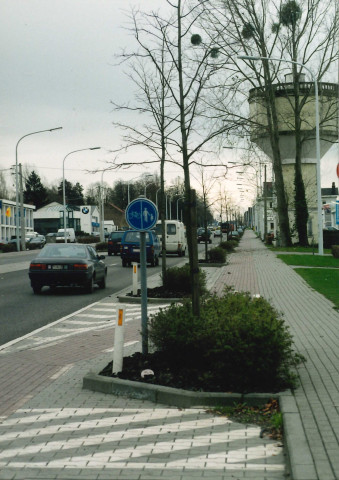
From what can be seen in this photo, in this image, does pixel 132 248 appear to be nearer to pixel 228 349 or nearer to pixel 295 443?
pixel 228 349

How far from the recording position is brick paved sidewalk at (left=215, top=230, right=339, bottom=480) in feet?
15.6

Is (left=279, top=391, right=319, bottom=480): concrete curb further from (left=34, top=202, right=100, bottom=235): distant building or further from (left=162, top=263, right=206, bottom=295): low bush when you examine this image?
(left=34, top=202, right=100, bottom=235): distant building

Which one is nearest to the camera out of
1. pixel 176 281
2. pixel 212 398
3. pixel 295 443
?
pixel 295 443

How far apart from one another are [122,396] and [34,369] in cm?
221

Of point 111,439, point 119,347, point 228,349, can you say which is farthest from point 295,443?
point 119,347

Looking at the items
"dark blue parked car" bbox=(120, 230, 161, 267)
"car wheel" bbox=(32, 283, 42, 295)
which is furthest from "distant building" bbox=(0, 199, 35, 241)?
"car wheel" bbox=(32, 283, 42, 295)

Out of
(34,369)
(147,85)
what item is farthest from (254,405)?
(147,85)

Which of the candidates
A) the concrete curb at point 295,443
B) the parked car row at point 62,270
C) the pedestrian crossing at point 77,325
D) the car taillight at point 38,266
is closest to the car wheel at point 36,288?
the parked car row at point 62,270

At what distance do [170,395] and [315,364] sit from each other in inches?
88.2

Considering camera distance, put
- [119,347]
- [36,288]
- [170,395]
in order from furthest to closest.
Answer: [36,288], [119,347], [170,395]

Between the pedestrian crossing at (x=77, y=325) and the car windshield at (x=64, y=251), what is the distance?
11.0 ft

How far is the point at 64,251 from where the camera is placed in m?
21.0

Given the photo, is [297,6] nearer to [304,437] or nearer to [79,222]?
[304,437]

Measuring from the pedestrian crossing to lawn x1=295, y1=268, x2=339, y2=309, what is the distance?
4.28 metres
